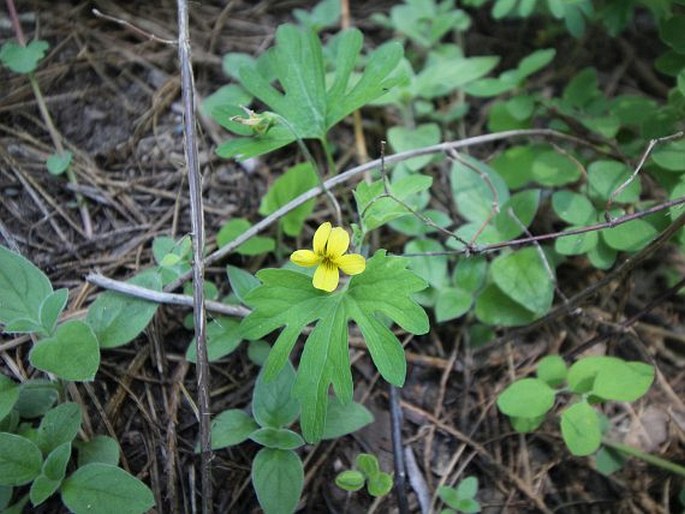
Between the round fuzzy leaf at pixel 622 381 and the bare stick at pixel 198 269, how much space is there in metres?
1.18

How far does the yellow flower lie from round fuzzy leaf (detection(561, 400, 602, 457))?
824 mm

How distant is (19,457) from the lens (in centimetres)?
160

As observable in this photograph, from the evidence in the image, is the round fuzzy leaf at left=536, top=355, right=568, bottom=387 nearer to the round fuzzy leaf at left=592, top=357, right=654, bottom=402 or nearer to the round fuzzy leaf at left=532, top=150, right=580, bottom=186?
the round fuzzy leaf at left=592, top=357, right=654, bottom=402

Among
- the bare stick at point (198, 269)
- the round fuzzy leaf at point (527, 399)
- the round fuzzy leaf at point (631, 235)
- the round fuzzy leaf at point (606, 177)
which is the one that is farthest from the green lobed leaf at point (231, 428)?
the round fuzzy leaf at point (606, 177)

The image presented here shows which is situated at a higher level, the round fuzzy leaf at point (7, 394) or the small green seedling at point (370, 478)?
the round fuzzy leaf at point (7, 394)

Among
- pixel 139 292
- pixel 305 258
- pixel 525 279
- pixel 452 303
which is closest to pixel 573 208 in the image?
pixel 525 279

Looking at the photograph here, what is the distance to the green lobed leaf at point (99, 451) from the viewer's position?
169cm

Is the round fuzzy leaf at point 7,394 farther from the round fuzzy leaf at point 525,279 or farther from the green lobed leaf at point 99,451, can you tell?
the round fuzzy leaf at point 525,279

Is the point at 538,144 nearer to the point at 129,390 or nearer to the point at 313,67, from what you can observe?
the point at 313,67

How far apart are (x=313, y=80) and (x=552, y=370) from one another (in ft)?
4.13

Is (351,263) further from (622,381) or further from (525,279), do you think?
(622,381)

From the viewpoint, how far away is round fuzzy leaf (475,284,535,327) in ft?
6.84

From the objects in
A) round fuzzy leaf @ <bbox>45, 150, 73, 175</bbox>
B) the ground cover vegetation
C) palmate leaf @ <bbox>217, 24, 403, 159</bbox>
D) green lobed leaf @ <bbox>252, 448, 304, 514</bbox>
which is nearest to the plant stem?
the ground cover vegetation

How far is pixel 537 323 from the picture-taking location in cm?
201
